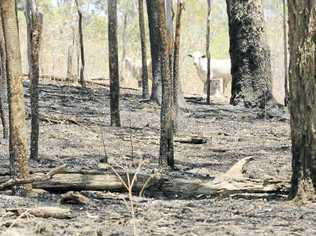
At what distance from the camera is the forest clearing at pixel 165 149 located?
3988 millimetres

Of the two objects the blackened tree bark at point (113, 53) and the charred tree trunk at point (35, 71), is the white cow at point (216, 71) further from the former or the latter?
the charred tree trunk at point (35, 71)

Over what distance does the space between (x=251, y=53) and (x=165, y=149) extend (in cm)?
755

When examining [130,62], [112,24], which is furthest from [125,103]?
[130,62]

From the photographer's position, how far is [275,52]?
3166cm

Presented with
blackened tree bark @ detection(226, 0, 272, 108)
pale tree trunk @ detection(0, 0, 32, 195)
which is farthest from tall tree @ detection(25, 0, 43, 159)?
blackened tree bark @ detection(226, 0, 272, 108)

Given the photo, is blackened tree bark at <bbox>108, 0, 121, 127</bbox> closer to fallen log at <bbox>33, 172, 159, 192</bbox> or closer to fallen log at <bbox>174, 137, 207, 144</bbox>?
fallen log at <bbox>174, 137, 207, 144</bbox>

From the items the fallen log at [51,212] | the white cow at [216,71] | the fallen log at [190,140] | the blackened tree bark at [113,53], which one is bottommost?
the white cow at [216,71]

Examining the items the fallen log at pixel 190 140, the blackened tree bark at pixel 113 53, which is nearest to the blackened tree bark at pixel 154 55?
the blackened tree bark at pixel 113 53

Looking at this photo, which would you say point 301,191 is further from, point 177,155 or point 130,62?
point 130,62

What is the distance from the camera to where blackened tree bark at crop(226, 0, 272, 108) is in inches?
533

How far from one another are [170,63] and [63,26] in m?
26.5

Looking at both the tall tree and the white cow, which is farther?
the white cow

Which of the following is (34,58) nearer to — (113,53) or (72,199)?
(72,199)

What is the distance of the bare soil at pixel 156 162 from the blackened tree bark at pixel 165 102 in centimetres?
16
